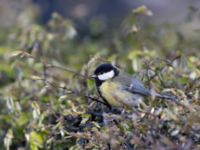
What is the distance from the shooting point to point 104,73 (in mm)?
4379

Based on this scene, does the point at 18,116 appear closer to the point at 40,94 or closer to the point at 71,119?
the point at 40,94

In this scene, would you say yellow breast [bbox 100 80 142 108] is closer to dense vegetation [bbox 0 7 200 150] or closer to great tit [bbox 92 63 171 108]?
great tit [bbox 92 63 171 108]

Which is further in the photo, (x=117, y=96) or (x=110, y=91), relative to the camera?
(x=110, y=91)

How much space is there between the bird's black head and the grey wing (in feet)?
0.63

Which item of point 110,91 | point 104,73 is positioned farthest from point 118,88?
point 104,73

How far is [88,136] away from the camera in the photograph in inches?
141

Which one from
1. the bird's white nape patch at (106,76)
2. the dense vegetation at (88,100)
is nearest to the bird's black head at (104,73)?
the bird's white nape patch at (106,76)

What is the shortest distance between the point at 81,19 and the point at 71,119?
13.1 feet

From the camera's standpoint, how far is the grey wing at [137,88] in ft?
13.5

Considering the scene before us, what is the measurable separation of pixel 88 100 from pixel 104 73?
231 mm

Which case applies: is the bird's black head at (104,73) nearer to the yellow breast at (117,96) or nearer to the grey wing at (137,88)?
the yellow breast at (117,96)

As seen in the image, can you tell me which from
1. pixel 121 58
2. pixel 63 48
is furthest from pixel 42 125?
pixel 63 48

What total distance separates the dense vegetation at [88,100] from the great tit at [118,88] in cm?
9

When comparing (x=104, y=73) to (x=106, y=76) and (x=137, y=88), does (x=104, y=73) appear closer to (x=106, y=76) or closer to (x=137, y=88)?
(x=106, y=76)
